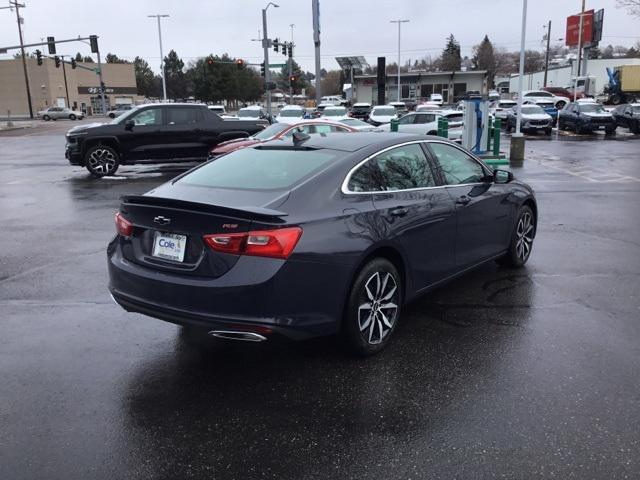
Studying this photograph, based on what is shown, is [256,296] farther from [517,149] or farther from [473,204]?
[517,149]

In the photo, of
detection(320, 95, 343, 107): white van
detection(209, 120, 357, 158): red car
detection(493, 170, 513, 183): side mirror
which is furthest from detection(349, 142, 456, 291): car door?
detection(320, 95, 343, 107): white van

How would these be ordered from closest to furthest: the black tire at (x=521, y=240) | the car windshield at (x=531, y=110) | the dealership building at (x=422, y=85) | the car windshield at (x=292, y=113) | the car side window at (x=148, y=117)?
1. the black tire at (x=521, y=240)
2. the car side window at (x=148, y=117)
3. the car windshield at (x=292, y=113)
4. the car windshield at (x=531, y=110)
5. the dealership building at (x=422, y=85)

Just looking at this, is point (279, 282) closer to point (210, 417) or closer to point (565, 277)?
point (210, 417)

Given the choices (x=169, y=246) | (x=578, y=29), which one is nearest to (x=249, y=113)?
(x=169, y=246)

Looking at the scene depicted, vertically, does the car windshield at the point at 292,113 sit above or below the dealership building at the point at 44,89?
below

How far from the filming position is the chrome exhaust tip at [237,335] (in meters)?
3.64

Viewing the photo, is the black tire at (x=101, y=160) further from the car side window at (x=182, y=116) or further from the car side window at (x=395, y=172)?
the car side window at (x=395, y=172)

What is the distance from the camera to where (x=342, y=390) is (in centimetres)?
388

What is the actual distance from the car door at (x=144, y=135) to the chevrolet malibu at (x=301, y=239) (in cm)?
1150

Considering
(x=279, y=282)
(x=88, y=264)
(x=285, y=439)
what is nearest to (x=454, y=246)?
(x=279, y=282)

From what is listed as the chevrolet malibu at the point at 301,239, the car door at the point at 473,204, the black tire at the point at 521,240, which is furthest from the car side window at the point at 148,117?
the car door at the point at 473,204

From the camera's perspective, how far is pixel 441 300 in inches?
221

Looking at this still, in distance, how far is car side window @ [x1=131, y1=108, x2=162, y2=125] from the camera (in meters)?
15.9

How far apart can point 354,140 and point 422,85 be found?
81.3 meters
